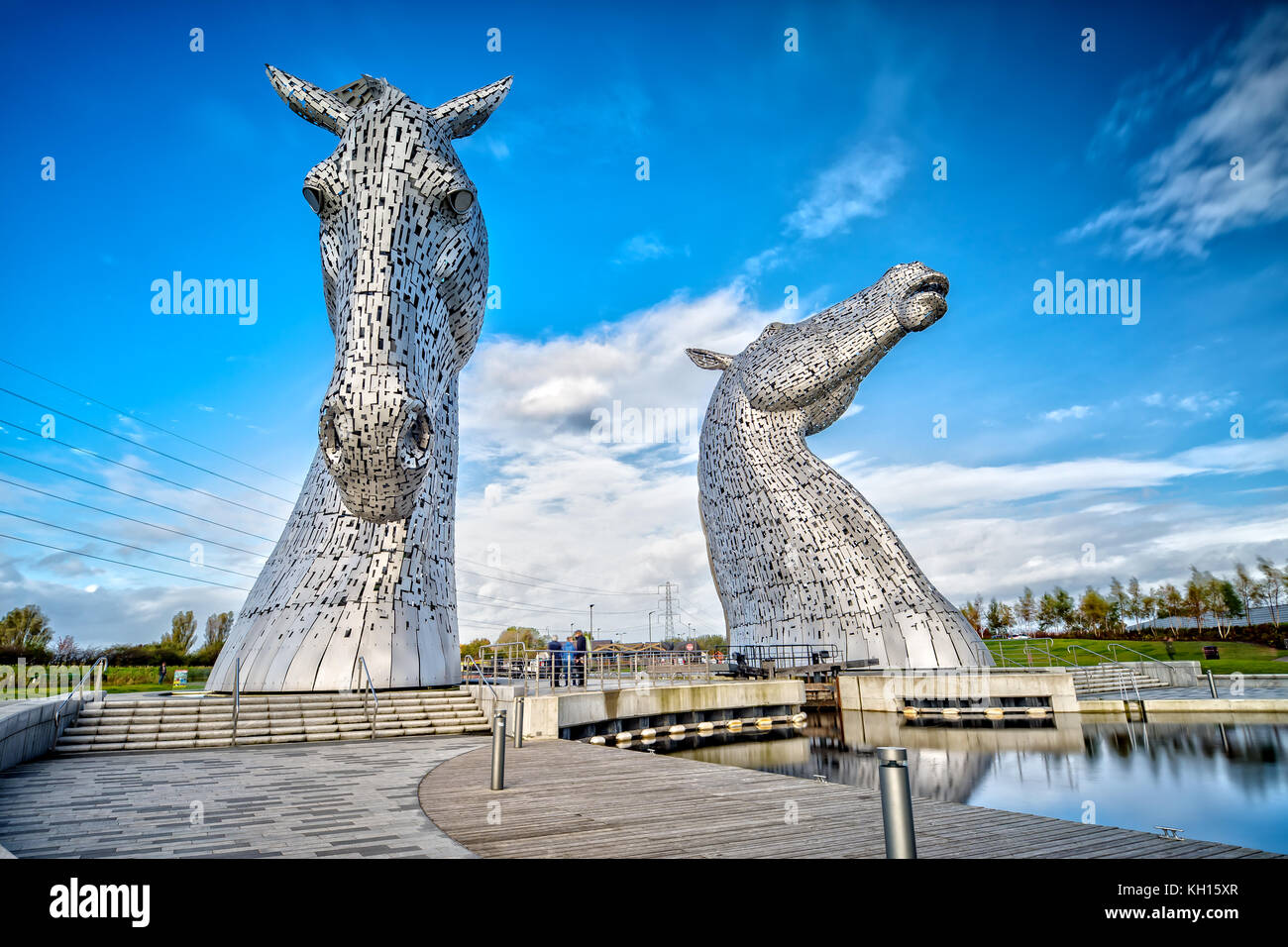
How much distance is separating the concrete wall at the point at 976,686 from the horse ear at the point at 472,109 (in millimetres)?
14932

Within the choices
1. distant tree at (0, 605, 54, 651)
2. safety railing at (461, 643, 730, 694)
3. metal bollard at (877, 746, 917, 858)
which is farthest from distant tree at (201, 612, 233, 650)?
metal bollard at (877, 746, 917, 858)

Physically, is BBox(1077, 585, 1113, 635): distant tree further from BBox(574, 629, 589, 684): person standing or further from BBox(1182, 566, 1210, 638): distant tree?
BBox(574, 629, 589, 684): person standing

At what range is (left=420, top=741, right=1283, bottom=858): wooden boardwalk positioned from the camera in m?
3.84

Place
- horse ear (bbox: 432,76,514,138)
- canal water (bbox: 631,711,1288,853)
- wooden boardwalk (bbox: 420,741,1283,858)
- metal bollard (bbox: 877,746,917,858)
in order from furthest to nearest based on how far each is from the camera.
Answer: horse ear (bbox: 432,76,514,138) < canal water (bbox: 631,711,1288,853) < wooden boardwalk (bbox: 420,741,1283,858) < metal bollard (bbox: 877,746,917,858)

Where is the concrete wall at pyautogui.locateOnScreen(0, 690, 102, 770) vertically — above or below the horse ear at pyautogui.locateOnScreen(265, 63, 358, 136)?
below

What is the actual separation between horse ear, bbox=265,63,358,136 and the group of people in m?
10.5

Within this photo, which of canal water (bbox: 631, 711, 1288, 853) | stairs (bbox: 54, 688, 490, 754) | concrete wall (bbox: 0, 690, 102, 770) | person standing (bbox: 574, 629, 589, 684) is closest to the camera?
concrete wall (bbox: 0, 690, 102, 770)

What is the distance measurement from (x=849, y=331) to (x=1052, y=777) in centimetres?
1351

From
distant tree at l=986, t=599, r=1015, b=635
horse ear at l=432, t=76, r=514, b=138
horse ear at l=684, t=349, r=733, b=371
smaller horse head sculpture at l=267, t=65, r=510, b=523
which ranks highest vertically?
horse ear at l=432, t=76, r=514, b=138

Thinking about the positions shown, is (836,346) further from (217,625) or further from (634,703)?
(217,625)

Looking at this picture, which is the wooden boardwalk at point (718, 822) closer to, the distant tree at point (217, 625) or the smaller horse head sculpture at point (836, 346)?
the smaller horse head sculpture at point (836, 346)

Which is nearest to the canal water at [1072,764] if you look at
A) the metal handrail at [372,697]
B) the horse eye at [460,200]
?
the metal handrail at [372,697]
